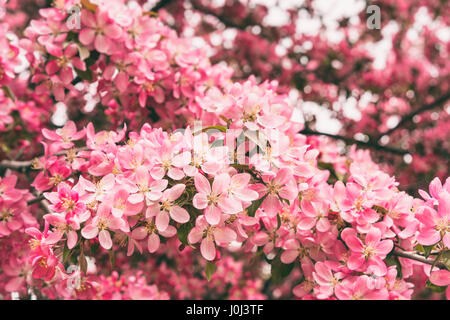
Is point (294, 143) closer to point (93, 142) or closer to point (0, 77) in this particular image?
point (93, 142)

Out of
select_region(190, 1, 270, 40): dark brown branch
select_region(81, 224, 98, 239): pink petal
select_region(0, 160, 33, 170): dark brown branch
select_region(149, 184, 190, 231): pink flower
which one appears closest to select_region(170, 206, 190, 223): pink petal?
select_region(149, 184, 190, 231): pink flower

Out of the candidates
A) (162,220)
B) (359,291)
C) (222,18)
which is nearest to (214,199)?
(162,220)

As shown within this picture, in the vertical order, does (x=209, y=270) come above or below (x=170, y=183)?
below

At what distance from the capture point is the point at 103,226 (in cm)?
110

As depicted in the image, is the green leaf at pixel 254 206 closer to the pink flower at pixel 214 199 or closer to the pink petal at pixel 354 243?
the pink flower at pixel 214 199

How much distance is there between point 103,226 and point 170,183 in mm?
213

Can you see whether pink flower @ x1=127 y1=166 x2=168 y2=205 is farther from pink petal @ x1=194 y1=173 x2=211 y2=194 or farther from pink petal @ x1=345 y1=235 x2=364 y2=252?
pink petal @ x1=345 y1=235 x2=364 y2=252

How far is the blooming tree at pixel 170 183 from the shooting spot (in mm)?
1137

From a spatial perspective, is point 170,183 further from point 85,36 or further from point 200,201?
point 85,36

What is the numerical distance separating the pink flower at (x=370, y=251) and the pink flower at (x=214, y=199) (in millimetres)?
401

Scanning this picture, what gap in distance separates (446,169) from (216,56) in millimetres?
2537

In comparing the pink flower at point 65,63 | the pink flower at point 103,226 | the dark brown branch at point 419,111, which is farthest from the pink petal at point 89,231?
the dark brown branch at point 419,111

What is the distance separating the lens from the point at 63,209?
113 centimetres

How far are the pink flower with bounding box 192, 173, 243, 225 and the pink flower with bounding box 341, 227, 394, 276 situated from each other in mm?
401
